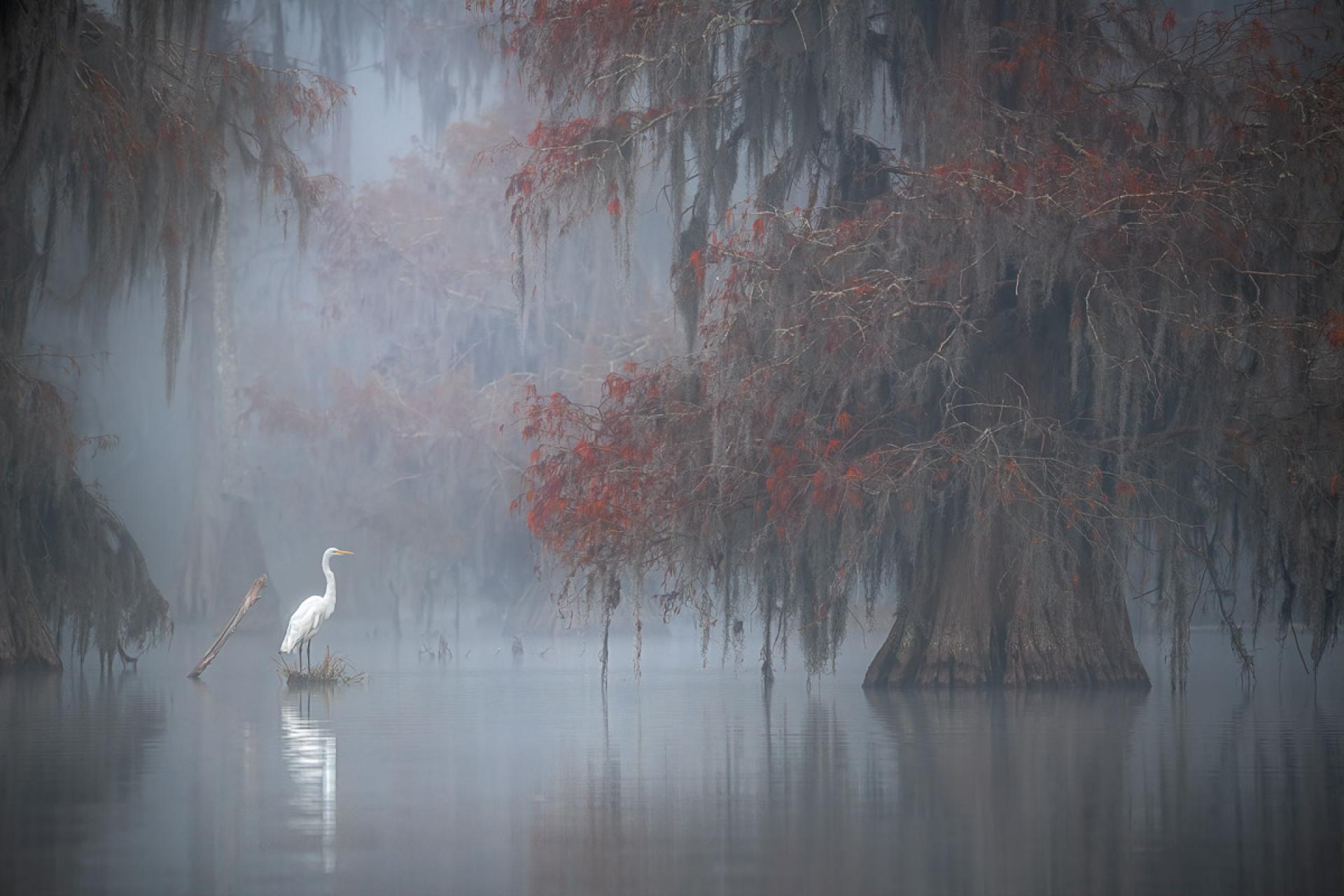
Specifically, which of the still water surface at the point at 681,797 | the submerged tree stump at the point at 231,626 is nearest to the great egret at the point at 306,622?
the submerged tree stump at the point at 231,626

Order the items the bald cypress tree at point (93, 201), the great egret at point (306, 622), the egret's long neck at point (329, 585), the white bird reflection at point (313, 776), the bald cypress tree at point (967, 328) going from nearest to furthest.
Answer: the white bird reflection at point (313, 776) < the bald cypress tree at point (967, 328) < the bald cypress tree at point (93, 201) < the great egret at point (306, 622) < the egret's long neck at point (329, 585)

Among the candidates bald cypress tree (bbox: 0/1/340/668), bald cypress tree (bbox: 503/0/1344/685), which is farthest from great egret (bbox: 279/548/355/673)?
bald cypress tree (bbox: 503/0/1344/685)

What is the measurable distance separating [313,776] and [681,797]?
182cm

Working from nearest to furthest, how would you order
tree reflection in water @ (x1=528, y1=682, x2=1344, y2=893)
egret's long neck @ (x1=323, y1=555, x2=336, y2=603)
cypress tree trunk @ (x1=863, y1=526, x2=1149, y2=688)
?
tree reflection in water @ (x1=528, y1=682, x2=1344, y2=893)
cypress tree trunk @ (x1=863, y1=526, x2=1149, y2=688)
egret's long neck @ (x1=323, y1=555, x2=336, y2=603)

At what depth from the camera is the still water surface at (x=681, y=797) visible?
5086 mm

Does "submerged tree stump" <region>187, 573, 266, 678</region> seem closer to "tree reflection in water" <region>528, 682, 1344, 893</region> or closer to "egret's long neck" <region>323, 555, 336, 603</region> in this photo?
"egret's long neck" <region>323, 555, 336, 603</region>

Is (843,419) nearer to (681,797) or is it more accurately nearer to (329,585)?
(681,797)

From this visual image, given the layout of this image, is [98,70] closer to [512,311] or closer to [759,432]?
[759,432]

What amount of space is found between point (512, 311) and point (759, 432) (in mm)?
21408

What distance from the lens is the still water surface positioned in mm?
5086

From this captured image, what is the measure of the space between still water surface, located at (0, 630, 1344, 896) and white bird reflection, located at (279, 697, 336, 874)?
30 millimetres

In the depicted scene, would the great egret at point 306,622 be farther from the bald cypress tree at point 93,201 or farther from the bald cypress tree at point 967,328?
the bald cypress tree at point 967,328

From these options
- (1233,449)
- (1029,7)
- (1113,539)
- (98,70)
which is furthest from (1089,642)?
(98,70)

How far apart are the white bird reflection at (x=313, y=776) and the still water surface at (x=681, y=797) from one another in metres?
0.03
